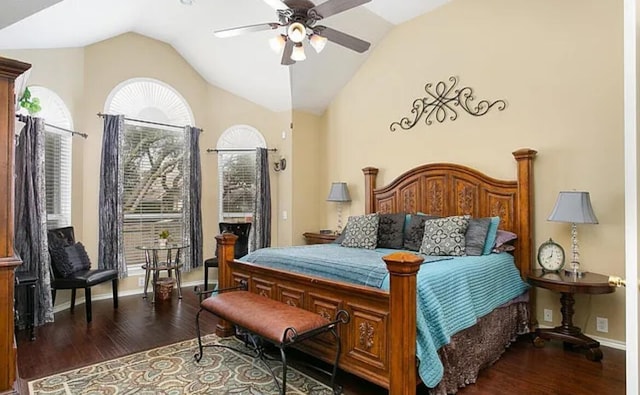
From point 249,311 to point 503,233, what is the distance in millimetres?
2615

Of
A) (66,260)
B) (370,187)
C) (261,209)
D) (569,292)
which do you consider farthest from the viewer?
(261,209)

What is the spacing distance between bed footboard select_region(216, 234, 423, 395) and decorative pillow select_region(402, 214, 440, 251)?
147cm

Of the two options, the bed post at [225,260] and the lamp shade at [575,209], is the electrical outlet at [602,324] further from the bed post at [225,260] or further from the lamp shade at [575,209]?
Result: the bed post at [225,260]

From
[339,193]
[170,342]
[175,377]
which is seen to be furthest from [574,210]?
[170,342]

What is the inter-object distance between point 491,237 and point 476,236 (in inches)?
6.0

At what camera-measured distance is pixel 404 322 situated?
2.20m

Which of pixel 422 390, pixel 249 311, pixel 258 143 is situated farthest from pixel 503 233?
pixel 258 143

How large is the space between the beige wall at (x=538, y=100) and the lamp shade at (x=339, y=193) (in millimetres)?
592

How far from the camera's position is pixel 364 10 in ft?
15.0

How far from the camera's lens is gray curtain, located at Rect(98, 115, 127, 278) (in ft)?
15.8

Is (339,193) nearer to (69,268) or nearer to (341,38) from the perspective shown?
(341,38)

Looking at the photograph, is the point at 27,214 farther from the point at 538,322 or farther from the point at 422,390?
the point at 538,322

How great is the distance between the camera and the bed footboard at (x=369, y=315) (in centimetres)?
220

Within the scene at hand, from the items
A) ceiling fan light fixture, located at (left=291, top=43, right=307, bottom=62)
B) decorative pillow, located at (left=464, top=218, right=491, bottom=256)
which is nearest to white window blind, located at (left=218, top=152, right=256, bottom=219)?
ceiling fan light fixture, located at (left=291, top=43, right=307, bottom=62)
